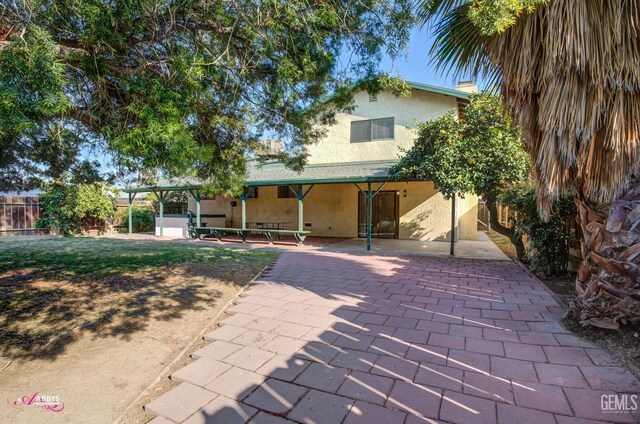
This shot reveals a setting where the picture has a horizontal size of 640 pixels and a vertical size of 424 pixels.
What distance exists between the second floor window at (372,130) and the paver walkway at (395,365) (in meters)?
10.3

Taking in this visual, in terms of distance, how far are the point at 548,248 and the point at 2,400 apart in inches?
330

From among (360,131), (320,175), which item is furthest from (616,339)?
(360,131)

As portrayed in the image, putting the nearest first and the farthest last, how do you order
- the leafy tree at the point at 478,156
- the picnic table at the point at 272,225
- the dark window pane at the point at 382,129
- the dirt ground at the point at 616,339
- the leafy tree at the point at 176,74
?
the leafy tree at the point at 176,74 → the dirt ground at the point at 616,339 → the leafy tree at the point at 478,156 → the dark window pane at the point at 382,129 → the picnic table at the point at 272,225

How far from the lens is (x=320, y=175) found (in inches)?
519

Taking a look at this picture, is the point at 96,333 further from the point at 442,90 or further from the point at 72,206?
the point at 72,206

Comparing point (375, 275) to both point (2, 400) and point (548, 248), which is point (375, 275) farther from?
point (2, 400)

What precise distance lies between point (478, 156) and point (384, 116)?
6969 millimetres

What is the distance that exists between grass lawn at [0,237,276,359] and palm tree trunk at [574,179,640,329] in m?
5.09

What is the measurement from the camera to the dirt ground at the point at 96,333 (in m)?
2.65

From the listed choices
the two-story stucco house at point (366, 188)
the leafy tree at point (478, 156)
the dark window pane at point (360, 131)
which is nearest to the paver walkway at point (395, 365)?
the leafy tree at point (478, 156)

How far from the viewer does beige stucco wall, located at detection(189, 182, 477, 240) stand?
13.5 m

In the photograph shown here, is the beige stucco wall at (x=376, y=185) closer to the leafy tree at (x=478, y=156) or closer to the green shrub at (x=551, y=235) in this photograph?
the leafy tree at (x=478, y=156)

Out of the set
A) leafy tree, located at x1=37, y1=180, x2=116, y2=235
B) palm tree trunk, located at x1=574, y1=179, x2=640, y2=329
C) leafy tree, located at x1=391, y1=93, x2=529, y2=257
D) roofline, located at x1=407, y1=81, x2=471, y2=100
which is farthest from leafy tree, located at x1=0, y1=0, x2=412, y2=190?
leafy tree, located at x1=37, y1=180, x2=116, y2=235

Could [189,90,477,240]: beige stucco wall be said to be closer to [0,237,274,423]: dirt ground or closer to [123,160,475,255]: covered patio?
[123,160,475,255]: covered patio
